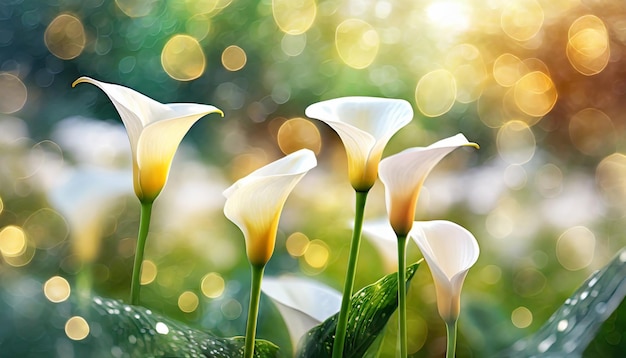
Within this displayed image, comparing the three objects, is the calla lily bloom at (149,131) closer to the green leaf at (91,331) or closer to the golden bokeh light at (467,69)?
the green leaf at (91,331)

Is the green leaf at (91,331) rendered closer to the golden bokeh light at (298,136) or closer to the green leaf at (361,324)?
the green leaf at (361,324)

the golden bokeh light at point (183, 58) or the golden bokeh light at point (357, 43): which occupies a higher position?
the golden bokeh light at point (183, 58)

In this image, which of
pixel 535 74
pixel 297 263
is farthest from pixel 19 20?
pixel 535 74

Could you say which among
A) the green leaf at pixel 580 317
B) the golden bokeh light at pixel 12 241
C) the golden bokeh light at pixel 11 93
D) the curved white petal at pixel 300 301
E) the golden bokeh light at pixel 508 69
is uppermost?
the golden bokeh light at pixel 11 93

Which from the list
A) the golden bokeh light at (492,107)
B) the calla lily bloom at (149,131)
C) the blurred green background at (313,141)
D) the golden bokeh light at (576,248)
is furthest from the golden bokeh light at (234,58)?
the golden bokeh light at (576,248)

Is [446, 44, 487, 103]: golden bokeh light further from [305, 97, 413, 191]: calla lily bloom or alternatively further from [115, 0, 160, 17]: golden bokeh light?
[115, 0, 160, 17]: golden bokeh light

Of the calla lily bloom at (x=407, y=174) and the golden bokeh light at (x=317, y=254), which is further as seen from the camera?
the golden bokeh light at (x=317, y=254)

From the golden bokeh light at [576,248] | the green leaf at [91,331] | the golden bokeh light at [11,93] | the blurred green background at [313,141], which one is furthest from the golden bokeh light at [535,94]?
the golden bokeh light at [11,93]
